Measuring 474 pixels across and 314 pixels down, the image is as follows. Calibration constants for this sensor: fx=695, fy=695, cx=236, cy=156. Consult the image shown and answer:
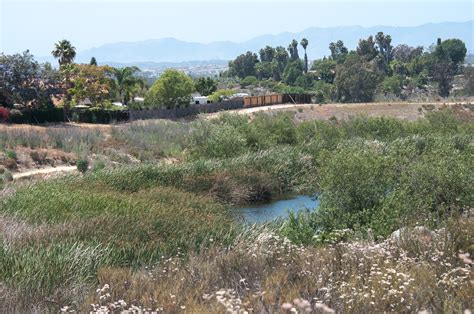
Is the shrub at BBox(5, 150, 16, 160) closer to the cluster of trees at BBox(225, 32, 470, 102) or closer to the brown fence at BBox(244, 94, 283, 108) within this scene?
the brown fence at BBox(244, 94, 283, 108)

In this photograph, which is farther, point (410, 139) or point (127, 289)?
point (410, 139)

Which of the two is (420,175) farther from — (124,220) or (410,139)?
(410,139)

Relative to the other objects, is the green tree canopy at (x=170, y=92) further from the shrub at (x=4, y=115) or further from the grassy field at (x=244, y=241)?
the grassy field at (x=244, y=241)

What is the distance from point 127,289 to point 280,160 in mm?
31342

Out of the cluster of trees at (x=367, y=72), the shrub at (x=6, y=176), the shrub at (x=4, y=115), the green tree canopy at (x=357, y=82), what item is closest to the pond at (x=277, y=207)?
the shrub at (x=6, y=176)

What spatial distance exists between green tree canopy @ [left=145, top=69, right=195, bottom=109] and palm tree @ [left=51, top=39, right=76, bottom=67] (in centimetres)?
1160

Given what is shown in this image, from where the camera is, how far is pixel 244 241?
52.1 ft

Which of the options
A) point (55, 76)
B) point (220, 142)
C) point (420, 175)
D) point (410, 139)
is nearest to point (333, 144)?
point (410, 139)

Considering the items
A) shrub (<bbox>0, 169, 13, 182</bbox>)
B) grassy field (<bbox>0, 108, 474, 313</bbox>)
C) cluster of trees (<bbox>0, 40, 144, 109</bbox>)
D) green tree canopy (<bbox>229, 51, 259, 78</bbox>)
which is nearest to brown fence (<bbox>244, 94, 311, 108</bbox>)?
cluster of trees (<bbox>0, 40, 144, 109</bbox>)

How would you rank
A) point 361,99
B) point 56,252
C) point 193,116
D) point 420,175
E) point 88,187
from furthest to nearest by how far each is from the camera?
point 361,99
point 193,116
point 88,187
point 420,175
point 56,252

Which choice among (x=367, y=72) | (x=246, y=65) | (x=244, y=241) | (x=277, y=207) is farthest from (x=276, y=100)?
(x=246, y=65)

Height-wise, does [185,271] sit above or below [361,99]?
above

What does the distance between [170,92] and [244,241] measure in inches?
2463

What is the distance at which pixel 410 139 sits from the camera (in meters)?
46.2
